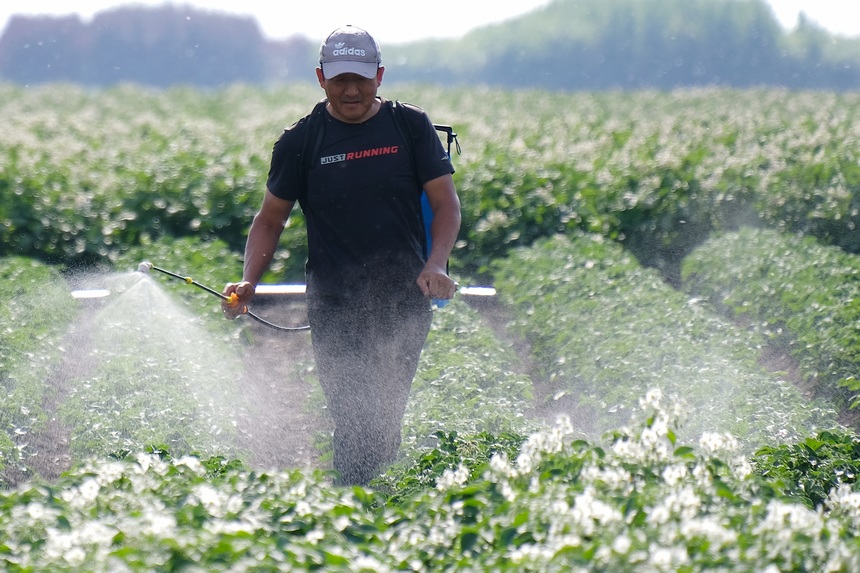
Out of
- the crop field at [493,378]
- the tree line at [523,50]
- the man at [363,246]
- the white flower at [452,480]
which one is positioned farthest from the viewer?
the tree line at [523,50]

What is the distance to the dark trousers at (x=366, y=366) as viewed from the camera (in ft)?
15.1

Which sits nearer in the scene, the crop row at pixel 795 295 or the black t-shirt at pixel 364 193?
the black t-shirt at pixel 364 193

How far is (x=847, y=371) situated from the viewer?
20.6ft

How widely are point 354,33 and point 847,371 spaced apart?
3.49m

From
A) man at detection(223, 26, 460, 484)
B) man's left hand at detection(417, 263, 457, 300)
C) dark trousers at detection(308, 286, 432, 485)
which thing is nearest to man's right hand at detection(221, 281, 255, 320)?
man at detection(223, 26, 460, 484)

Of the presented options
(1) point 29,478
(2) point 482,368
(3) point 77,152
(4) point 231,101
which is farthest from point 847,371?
(4) point 231,101

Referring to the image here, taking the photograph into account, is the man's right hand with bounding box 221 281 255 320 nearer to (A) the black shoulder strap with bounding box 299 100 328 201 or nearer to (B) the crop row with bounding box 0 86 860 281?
(A) the black shoulder strap with bounding box 299 100 328 201

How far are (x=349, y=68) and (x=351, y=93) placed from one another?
11 cm

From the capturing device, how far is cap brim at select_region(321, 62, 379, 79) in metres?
4.24

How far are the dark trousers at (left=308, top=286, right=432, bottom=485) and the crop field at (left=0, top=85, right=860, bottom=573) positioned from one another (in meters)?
0.20

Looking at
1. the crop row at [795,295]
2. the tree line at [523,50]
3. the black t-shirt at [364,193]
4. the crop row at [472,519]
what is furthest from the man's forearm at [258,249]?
the tree line at [523,50]

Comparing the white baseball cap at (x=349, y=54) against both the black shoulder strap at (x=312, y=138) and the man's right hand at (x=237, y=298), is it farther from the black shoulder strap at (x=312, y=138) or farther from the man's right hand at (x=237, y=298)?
the man's right hand at (x=237, y=298)

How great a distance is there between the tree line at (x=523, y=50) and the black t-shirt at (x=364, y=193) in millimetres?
83370

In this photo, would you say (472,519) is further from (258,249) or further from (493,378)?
(493,378)
